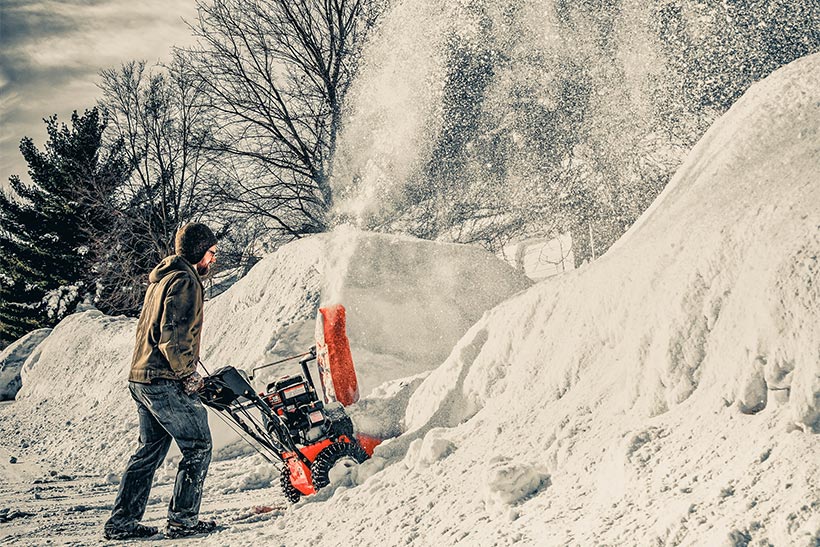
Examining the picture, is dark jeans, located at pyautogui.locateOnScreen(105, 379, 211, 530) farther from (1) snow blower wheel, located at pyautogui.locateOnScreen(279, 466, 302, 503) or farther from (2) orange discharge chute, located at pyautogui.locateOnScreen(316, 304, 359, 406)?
(2) orange discharge chute, located at pyautogui.locateOnScreen(316, 304, 359, 406)

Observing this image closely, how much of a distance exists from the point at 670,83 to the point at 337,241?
4.74 meters

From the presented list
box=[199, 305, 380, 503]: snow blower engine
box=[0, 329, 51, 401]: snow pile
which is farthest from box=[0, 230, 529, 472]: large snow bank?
box=[0, 329, 51, 401]: snow pile

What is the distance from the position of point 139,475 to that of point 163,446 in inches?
8.5

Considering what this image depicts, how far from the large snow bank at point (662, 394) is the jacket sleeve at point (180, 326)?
116 cm

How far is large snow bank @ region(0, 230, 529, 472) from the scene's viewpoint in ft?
24.7

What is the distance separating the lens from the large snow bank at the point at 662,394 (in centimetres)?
251

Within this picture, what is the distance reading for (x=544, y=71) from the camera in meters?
10.3

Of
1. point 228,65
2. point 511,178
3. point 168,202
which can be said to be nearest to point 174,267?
point 511,178

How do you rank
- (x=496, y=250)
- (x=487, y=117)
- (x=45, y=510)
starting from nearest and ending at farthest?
(x=45, y=510) → (x=487, y=117) → (x=496, y=250)

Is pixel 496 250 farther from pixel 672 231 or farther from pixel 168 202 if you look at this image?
pixel 168 202

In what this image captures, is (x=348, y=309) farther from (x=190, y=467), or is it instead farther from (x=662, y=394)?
(x=662, y=394)

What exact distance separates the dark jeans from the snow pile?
→ 1733 centimetres

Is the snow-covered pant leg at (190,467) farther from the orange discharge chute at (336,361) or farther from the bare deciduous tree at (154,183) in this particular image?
the bare deciduous tree at (154,183)

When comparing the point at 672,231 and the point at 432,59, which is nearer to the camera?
the point at 672,231
